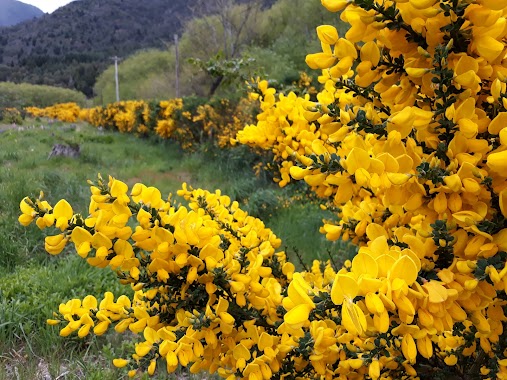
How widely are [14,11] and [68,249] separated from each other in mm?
175303

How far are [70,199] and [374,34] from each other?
491cm

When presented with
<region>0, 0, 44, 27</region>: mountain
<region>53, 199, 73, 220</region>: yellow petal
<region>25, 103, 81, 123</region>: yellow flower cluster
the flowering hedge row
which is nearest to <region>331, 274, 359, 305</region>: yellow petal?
<region>53, 199, 73, 220</region>: yellow petal

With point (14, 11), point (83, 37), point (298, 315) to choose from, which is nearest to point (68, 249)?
point (298, 315)

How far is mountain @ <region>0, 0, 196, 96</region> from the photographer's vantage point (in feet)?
185

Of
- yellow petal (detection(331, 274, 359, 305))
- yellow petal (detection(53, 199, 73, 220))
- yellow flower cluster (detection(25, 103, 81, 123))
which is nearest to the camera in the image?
yellow petal (detection(331, 274, 359, 305))

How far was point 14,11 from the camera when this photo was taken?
486 ft

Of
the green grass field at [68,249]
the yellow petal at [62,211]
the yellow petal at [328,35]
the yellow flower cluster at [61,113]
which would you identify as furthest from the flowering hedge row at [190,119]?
the yellow flower cluster at [61,113]

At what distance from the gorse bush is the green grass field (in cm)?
128

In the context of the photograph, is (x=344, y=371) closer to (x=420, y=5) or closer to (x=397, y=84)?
(x=397, y=84)

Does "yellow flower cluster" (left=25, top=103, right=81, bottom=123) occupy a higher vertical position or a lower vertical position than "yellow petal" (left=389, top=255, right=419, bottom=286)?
lower

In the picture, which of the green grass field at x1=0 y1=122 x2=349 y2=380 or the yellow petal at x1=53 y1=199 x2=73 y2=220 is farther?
the green grass field at x1=0 y1=122 x2=349 y2=380

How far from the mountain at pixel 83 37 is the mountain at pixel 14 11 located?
261ft

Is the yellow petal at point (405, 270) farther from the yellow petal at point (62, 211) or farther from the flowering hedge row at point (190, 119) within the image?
the flowering hedge row at point (190, 119)

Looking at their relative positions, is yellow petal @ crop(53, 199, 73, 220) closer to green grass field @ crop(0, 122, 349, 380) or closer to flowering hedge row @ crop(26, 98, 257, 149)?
green grass field @ crop(0, 122, 349, 380)
